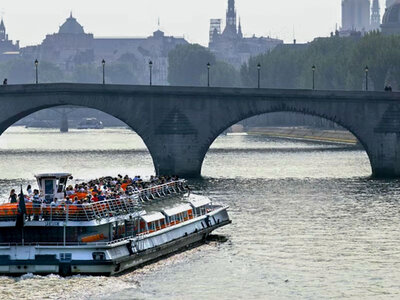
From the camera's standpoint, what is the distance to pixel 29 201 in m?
65.3

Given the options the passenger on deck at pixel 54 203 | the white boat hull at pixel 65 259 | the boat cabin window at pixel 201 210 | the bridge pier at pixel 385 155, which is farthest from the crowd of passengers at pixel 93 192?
the bridge pier at pixel 385 155

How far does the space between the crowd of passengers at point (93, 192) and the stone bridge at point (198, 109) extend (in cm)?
3635

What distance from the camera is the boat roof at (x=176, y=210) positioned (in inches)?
2852

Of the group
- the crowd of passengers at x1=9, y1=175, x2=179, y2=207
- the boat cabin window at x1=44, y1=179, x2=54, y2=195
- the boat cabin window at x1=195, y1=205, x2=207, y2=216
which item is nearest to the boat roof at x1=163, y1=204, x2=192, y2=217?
the boat cabin window at x1=195, y1=205, x2=207, y2=216

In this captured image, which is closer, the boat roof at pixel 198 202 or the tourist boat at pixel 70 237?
the tourist boat at pixel 70 237

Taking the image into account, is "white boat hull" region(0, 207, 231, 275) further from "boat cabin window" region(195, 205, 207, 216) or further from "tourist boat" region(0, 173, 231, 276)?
"boat cabin window" region(195, 205, 207, 216)

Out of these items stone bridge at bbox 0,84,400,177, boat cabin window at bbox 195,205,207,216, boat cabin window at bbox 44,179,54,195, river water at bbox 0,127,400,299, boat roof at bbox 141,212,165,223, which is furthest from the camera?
stone bridge at bbox 0,84,400,177

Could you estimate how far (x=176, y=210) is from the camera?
73.8 m

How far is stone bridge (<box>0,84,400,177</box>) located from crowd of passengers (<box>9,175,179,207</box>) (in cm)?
3635

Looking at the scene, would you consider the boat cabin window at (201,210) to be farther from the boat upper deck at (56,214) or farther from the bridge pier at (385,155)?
the bridge pier at (385,155)

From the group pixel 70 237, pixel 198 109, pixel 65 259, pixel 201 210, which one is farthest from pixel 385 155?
pixel 65 259

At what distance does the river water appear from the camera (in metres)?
62.4

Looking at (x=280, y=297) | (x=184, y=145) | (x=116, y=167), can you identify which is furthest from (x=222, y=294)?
(x=116, y=167)

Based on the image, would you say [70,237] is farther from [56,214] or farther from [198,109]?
[198,109]
